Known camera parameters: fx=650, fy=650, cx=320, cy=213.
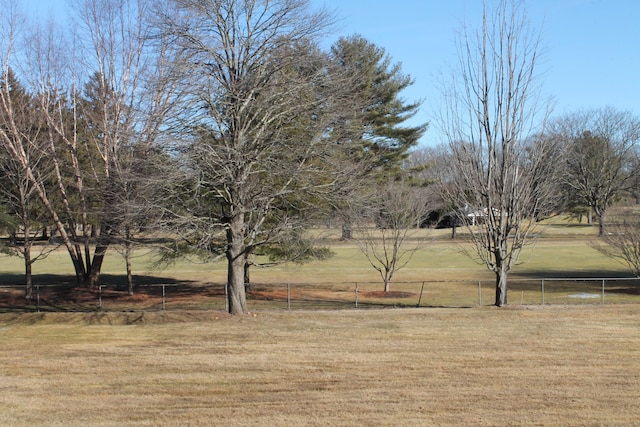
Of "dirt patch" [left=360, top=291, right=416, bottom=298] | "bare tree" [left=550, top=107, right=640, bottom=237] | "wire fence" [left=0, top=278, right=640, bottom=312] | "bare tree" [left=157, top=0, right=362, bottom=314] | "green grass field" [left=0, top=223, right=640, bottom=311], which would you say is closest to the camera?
"bare tree" [left=157, top=0, right=362, bottom=314]

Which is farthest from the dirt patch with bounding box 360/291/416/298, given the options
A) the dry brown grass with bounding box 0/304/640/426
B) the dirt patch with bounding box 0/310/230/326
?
the dirt patch with bounding box 0/310/230/326

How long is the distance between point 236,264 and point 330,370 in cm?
825

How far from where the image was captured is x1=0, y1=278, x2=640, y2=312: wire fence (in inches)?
1000

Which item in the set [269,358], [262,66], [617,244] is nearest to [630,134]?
[617,244]

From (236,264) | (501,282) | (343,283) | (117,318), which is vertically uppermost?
(236,264)

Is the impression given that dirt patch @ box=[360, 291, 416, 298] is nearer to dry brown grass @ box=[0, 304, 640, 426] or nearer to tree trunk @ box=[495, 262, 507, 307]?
tree trunk @ box=[495, 262, 507, 307]

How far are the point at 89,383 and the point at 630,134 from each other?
261ft

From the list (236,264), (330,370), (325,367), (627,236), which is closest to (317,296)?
(236,264)

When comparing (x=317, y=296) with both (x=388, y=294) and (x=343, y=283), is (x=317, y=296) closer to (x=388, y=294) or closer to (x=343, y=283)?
(x=343, y=283)

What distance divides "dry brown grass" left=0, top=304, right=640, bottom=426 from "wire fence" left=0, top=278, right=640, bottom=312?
5.35 meters

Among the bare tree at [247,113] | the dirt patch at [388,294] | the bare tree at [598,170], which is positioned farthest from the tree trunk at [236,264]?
the bare tree at [598,170]

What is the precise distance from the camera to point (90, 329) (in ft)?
61.1

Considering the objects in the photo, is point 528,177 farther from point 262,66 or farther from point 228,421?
point 228,421

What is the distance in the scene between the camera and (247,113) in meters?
19.8
